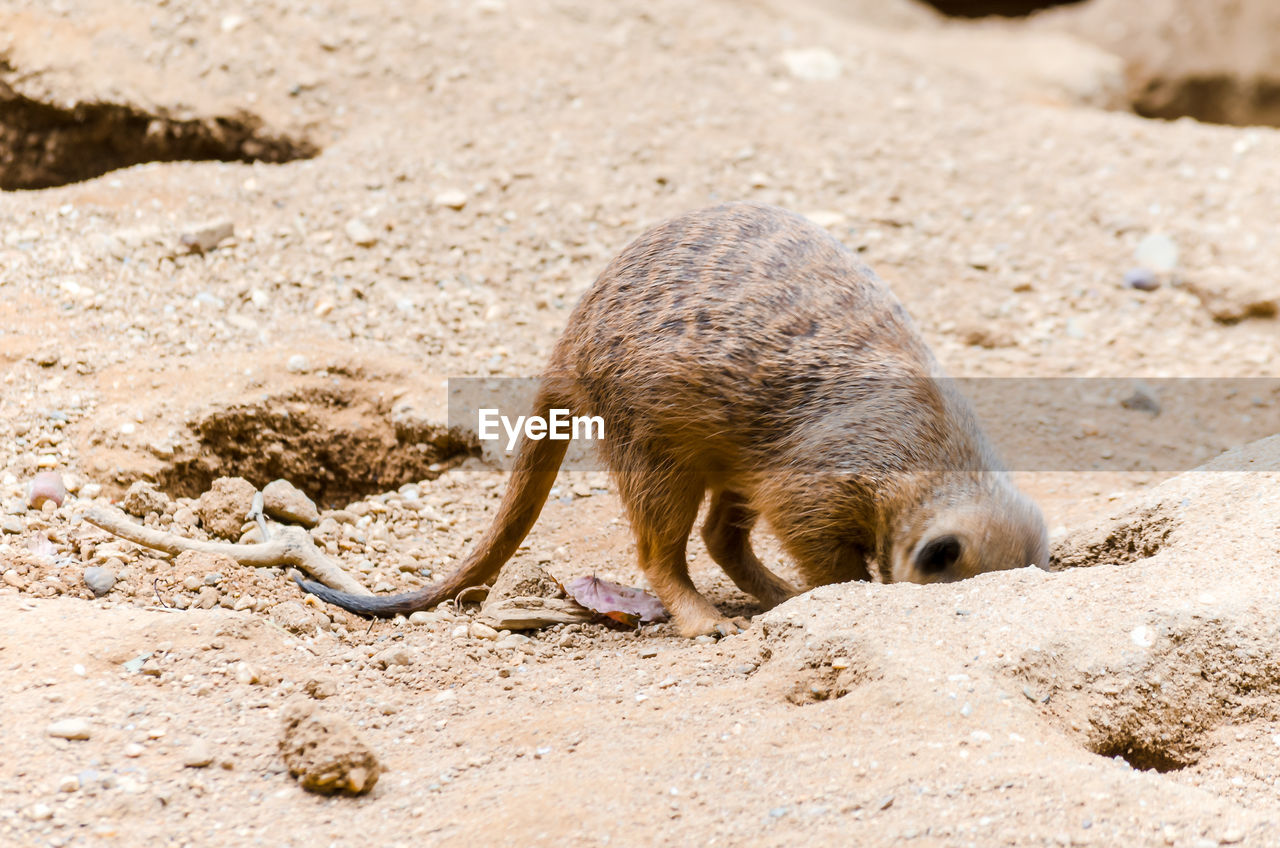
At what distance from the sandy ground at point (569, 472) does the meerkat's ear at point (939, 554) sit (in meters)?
0.19

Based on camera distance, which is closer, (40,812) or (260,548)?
(40,812)

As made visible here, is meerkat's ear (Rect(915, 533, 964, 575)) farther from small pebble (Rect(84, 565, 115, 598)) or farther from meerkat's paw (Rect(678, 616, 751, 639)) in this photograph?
small pebble (Rect(84, 565, 115, 598))

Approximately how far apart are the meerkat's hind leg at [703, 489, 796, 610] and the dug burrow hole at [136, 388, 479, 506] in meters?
1.08

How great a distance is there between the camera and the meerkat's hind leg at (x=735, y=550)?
384 centimetres

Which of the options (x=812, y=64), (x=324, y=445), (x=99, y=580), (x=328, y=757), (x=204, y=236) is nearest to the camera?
(x=328, y=757)

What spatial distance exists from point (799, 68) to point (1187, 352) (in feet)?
10.00

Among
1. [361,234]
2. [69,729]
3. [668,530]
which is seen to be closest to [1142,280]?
[668,530]

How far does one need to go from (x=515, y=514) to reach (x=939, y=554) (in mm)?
1318

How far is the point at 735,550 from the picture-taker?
391 centimetres

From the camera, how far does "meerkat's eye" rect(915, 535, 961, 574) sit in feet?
10.3

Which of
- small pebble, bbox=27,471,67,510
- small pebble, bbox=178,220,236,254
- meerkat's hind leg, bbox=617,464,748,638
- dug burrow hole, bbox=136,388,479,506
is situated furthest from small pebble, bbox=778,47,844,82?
small pebble, bbox=27,471,67,510

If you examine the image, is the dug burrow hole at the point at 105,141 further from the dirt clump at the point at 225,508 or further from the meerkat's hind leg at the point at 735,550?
the meerkat's hind leg at the point at 735,550

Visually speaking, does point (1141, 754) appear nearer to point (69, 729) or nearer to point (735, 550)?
point (735, 550)

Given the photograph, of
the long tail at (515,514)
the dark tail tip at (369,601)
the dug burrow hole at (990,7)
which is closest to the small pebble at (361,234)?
the long tail at (515,514)
